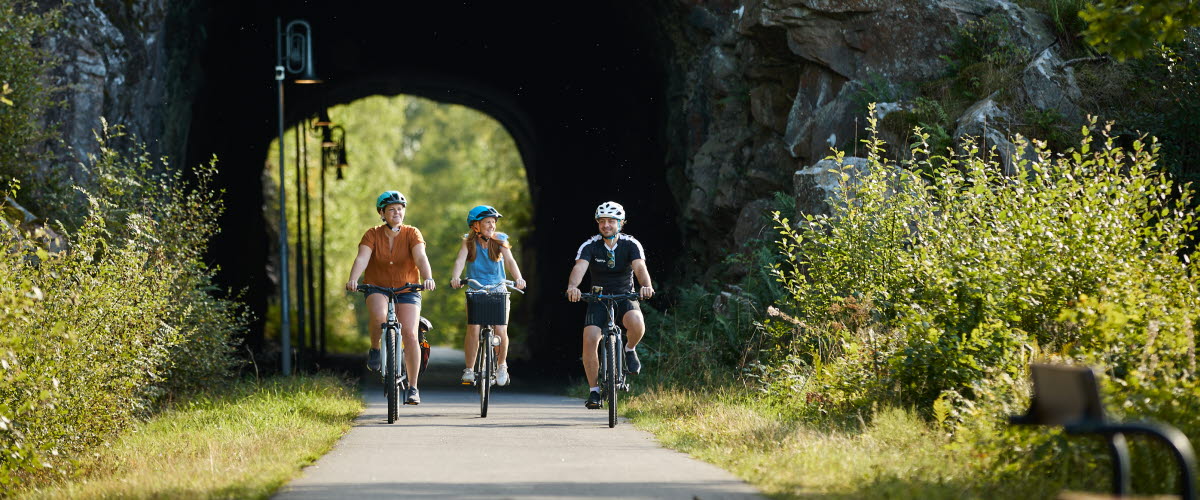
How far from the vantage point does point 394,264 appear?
1045 cm

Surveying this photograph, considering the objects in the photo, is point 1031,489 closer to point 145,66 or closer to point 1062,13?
point 1062,13

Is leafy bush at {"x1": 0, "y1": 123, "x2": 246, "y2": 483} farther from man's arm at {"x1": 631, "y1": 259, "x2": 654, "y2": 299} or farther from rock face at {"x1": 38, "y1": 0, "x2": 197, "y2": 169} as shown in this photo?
man's arm at {"x1": 631, "y1": 259, "x2": 654, "y2": 299}

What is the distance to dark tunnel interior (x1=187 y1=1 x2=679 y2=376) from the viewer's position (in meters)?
19.5

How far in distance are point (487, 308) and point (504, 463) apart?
3327 mm

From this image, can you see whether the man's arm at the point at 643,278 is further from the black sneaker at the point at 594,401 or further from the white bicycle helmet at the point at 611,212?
the black sneaker at the point at 594,401

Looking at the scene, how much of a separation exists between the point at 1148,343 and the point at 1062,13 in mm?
8452

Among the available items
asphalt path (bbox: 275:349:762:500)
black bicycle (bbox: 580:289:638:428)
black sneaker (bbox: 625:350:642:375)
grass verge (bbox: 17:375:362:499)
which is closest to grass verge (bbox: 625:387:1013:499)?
asphalt path (bbox: 275:349:762:500)

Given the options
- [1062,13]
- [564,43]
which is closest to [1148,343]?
[1062,13]

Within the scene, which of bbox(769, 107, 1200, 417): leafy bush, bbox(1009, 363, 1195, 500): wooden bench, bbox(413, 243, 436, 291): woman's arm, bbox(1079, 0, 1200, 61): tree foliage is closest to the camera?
bbox(1009, 363, 1195, 500): wooden bench

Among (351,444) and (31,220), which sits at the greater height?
(31,220)

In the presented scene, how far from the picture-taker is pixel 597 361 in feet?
34.8

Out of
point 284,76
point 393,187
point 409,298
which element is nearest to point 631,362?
point 409,298

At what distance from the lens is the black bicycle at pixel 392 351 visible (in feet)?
32.6

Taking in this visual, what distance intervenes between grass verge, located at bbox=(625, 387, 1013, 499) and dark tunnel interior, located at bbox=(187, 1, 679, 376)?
9.35 metres
